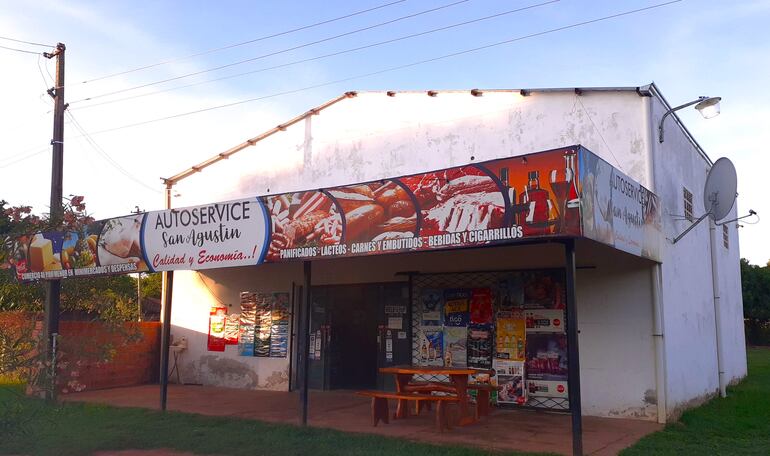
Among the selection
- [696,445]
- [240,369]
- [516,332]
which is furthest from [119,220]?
[696,445]

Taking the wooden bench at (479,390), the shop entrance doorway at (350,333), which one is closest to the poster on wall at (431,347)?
the shop entrance doorway at (350,333)

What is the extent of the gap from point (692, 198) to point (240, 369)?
10.5 m

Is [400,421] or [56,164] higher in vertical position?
[56,164]

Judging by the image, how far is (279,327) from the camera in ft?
50.8

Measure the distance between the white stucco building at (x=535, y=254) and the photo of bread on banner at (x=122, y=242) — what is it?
3.87m

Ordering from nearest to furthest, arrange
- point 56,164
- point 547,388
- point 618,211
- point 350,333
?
point 618,211
point 547,388
point 56,164
point 350,333

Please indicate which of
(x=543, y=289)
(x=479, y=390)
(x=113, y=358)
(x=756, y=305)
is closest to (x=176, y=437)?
(x=479, y=390)

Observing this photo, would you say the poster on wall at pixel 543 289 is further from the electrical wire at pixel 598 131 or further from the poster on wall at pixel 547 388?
the electrical wire at pixel 598 131

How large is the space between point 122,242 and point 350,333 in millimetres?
5193

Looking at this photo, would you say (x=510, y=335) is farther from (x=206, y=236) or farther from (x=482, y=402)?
(x=206, y=236)

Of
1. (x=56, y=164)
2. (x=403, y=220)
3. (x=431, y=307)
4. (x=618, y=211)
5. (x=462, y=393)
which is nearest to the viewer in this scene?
(x=618, y=211)

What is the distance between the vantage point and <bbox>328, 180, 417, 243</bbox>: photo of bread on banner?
9086 mm

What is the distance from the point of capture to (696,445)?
912 centimetres

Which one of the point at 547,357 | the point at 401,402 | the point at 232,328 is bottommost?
the point at 401,402
